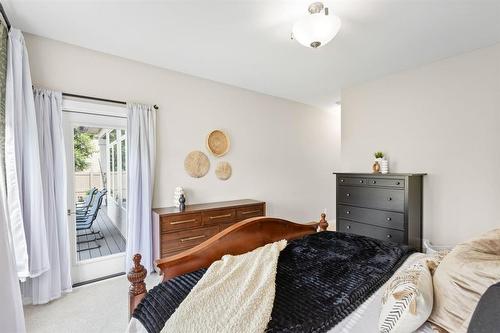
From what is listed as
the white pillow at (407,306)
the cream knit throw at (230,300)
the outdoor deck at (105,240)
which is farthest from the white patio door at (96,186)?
the white pillow at (407,306)

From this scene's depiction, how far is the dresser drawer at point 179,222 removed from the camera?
110 inches

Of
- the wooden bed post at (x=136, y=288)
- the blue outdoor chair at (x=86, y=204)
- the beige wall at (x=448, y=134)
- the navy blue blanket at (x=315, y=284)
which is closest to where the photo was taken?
the navy blue blanket at (x=315, y=284)

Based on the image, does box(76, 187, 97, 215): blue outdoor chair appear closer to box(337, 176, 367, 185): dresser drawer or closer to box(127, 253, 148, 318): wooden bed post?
box(127, 253, 148, 318): wooden bed post

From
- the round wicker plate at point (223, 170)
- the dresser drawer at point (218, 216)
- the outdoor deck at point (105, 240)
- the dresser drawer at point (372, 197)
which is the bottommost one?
the outdoor deck at point (105, 240)

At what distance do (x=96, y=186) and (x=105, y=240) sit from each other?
695 mm

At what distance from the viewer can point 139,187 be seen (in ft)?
→ 9.36

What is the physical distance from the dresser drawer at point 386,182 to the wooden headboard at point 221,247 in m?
1.16

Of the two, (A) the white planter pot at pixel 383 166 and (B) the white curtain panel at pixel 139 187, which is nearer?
(B) the white curtain panel at pixel 139 187

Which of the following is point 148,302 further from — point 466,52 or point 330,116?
point 330,116

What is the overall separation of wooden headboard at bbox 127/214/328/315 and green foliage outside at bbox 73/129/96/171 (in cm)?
198

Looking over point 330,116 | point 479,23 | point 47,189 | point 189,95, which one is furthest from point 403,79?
point 47,189

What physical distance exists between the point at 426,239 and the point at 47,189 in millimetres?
4458

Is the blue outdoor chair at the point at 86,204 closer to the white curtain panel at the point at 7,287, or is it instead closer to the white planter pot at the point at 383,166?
the white curtain panel at the point at 7,287

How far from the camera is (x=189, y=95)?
11.1 ft
